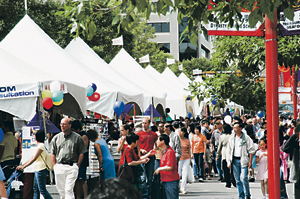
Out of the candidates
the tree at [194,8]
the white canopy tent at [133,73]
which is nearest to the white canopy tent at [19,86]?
the tree at [194,8]

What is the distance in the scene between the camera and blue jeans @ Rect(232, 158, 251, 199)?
10409mm

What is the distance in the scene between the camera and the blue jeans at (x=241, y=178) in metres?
10.4

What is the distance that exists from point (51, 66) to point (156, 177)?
479cm

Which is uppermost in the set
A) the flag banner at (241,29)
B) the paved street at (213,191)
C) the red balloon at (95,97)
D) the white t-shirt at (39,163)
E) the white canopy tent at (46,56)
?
the white canopy tent at (46,56)

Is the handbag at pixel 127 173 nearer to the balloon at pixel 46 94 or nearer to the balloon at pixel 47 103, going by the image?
the balloon at pixel 47 103

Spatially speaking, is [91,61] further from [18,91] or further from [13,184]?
[13,184]

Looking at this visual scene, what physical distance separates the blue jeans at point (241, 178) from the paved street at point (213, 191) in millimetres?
701

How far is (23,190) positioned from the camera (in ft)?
31.2

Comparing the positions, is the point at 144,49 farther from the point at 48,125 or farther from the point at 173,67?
the point at 48,125

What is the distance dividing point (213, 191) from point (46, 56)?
605 centimetres

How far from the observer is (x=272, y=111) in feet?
14.7

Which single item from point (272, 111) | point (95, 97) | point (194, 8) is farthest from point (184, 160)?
point (194, 8)

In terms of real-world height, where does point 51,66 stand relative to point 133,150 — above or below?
above

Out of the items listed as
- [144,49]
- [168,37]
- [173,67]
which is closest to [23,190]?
[144,49]
